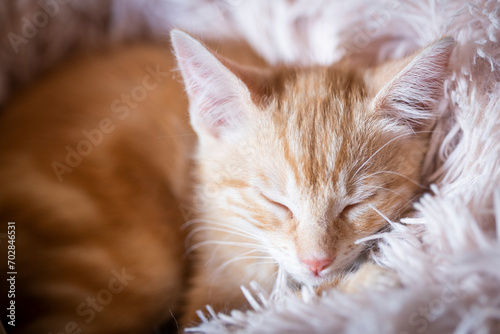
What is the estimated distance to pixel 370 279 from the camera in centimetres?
60

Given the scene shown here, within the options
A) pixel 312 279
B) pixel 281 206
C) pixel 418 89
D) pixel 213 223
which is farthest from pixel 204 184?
pixel 418 89

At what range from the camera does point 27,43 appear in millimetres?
936

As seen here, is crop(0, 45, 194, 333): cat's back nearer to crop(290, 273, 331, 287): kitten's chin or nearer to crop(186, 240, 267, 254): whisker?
crop(186, 240, 267, 254): whisker

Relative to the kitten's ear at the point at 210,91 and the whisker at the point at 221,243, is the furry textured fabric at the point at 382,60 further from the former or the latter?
the kitten's ear at the point at 210,91

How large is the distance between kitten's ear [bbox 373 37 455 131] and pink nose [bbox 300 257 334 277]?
29 centimetres

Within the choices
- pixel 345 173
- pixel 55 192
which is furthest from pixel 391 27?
pixel 55 192

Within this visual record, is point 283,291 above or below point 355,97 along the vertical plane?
below

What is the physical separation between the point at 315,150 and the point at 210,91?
0.74 ft

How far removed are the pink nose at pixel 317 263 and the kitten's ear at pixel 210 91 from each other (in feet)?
0.95

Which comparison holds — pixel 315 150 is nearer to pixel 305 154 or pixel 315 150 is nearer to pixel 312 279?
pixel 305 154

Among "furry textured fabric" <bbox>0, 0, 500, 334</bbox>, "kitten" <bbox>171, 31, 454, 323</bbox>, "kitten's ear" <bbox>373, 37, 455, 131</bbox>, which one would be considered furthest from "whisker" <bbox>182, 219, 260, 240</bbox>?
"kitten's ear" <bbox>373, 37, 455, 131</bbox>

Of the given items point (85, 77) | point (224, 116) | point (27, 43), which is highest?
point (27, 43)

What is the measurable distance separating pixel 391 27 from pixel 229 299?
0.68 meters

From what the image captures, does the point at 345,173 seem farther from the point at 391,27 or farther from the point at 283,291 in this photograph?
the point at 391,27
